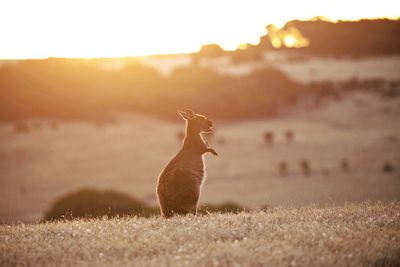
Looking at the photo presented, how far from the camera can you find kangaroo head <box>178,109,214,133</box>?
16.5m

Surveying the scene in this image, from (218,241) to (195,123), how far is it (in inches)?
230

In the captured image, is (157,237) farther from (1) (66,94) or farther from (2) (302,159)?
(1) (66,94)

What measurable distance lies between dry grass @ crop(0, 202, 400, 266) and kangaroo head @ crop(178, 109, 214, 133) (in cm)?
318

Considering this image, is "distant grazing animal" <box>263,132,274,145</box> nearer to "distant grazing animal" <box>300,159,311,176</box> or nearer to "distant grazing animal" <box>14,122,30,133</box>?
"distant grazing animal" <box>300,159,311,176</box>

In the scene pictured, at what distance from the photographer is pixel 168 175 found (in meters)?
14.4

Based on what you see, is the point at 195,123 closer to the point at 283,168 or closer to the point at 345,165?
the point at 283,168

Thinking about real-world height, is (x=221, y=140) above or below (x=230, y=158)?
above

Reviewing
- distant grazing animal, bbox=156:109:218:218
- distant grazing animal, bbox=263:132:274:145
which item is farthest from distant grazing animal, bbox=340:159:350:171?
distant grazing animal, bbox=156:109:218:218

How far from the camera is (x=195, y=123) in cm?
1664

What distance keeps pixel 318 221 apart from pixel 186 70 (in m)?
80.8

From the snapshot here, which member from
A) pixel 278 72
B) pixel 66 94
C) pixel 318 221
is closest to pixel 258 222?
pixel 318 221

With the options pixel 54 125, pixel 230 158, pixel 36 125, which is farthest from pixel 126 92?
pixel 230 158

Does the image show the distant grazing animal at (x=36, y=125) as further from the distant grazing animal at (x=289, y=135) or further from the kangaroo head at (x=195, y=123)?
the kangaroo head at (x=195, y=123)

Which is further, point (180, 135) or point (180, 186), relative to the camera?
point (180, 135)
